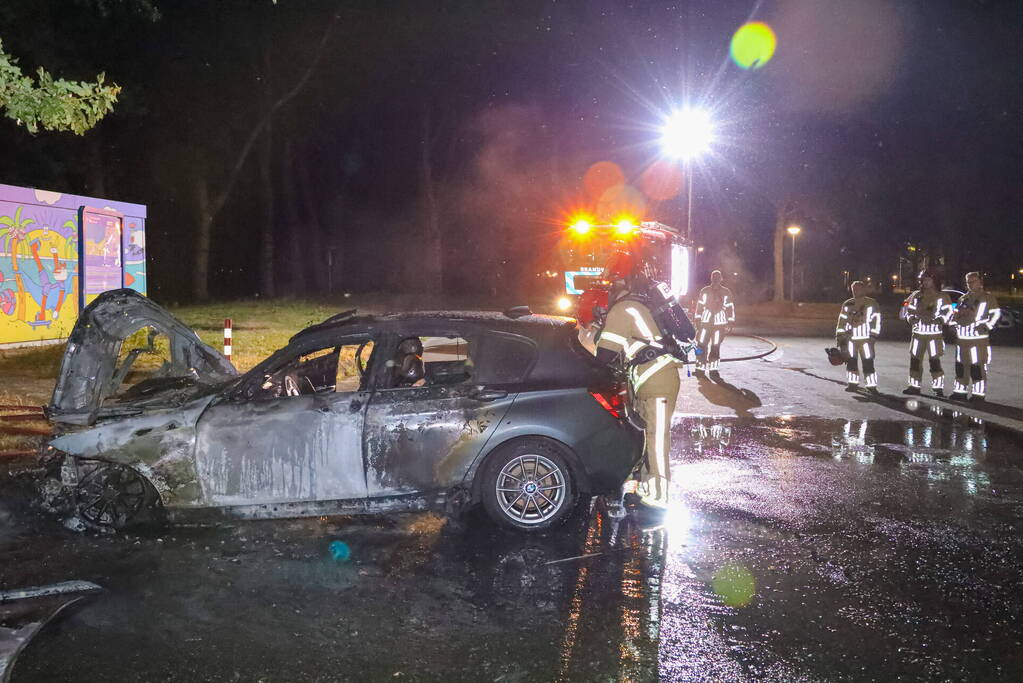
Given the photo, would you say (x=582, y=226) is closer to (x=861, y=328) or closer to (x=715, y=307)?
(x=715, y=307)

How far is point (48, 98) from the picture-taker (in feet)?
30.9

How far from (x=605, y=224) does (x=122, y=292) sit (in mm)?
19973

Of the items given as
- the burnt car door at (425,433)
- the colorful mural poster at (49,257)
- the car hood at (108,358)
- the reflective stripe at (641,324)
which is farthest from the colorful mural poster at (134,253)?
the reflective stripe at (641,324)

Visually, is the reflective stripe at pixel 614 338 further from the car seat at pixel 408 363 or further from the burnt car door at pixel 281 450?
the burnt car door at pixel 281 450

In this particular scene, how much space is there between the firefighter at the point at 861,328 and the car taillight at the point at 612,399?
290 inches

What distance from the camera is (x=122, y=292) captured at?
22.5 ft

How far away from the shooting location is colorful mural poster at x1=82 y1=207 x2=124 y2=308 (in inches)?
696

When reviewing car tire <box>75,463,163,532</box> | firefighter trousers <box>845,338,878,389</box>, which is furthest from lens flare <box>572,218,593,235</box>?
car tire <box>75,463,163,532</box>

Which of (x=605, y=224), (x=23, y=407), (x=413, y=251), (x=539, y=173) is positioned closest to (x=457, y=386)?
(x=23, y=407)

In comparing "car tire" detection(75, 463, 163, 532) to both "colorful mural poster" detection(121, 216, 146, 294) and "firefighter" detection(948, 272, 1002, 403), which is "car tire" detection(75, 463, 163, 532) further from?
"colorful mural poster" detection(121, 216, 146, 294)

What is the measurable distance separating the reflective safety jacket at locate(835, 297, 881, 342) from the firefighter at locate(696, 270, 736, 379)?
2.29 metres

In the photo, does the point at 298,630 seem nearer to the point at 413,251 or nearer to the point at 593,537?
the point at 593,537

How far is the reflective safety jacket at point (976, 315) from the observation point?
11914 millimetres

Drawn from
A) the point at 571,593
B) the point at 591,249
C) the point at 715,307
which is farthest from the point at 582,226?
the point at 571,593
